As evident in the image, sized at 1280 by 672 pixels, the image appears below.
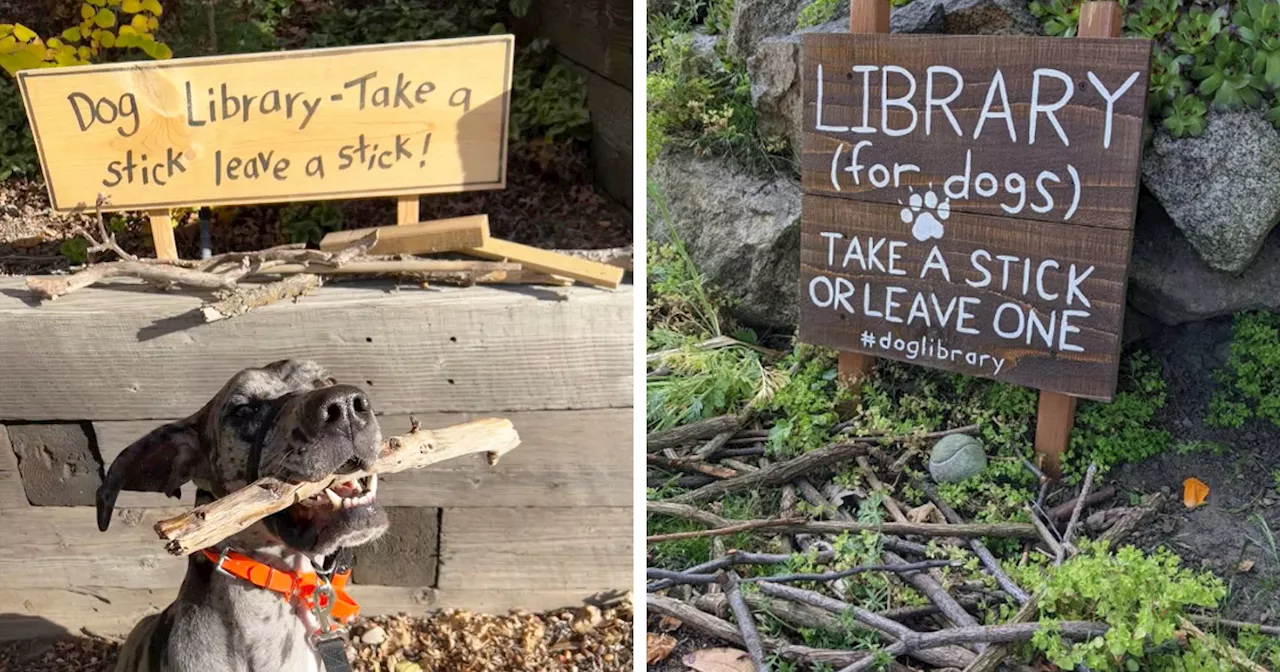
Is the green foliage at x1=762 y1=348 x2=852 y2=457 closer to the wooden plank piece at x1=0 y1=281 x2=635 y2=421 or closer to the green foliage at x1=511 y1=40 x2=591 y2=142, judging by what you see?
the wooden plank piece at x1=0 y1=281 x2=635 y2=421

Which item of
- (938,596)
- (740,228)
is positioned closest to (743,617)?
(938,596)

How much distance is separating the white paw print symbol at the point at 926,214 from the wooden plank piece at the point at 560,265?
664mm

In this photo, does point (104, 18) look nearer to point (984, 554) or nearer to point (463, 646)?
point (463, 646)

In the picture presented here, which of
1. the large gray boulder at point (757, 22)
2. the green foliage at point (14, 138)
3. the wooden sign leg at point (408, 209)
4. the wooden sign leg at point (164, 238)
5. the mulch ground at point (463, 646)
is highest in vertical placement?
the large gray boulder at point (757, 22)

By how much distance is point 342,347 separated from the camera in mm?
1741

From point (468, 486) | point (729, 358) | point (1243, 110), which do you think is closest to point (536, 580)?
point (468, 486)

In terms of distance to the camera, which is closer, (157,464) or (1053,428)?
(157,464)

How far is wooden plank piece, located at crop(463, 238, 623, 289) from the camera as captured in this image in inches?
70.6

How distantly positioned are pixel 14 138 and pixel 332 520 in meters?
1.23

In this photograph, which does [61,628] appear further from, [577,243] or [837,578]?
[837,578]

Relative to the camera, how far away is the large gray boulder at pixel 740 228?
255 centimetres

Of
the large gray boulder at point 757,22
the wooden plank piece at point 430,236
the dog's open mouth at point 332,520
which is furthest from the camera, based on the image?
the large gray boulder at point 757,22

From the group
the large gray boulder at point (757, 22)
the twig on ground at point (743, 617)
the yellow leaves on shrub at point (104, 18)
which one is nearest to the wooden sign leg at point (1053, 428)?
the twig on ground at point (743, 617)

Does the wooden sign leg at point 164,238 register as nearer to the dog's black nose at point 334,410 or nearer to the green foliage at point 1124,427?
the dog's black nose at point 334,410
